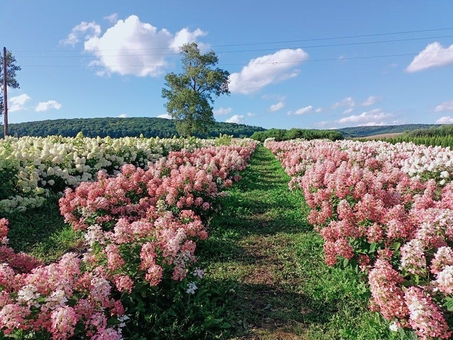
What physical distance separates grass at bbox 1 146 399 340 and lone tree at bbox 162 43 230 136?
1614 inches

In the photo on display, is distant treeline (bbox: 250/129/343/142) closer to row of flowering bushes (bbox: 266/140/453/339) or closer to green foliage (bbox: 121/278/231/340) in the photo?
row of flowering bushes (bbox: 266/140/453/339)

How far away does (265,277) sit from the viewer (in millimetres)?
4184

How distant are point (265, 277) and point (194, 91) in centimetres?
4579

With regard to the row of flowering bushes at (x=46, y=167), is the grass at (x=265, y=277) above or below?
below

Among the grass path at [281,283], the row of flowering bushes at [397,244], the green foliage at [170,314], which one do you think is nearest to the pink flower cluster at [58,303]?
the green foliage at [170,314]

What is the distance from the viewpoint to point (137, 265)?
2.91m

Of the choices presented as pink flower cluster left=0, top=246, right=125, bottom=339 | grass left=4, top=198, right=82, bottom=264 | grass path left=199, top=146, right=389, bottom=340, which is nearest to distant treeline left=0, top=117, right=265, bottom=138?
grass left=4, top=198, right=82, bottom=264

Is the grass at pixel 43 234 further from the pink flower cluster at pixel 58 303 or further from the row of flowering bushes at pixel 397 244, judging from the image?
the row of flowering bushes at pixel 397 244

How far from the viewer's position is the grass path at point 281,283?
312cm

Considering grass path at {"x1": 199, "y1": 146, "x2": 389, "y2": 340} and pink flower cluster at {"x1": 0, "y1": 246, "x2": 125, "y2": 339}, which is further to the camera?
grass path at {"x1": 199, "y1": 146, "x2": 389, "y2": 340}

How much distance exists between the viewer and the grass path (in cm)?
312

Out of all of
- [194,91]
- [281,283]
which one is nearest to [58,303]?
[281,283]

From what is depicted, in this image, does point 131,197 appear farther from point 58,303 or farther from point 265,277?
point 58,303

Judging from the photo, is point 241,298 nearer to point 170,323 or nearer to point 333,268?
point 170,323
